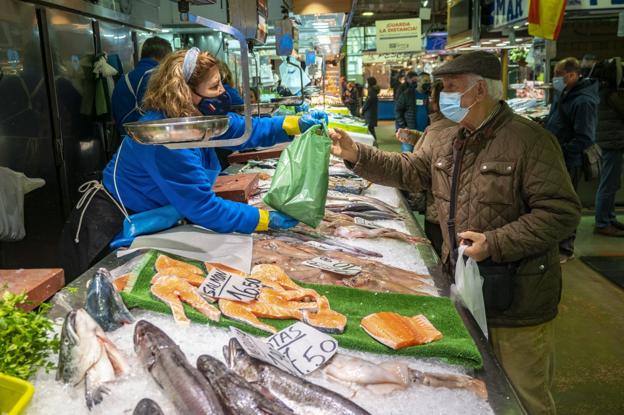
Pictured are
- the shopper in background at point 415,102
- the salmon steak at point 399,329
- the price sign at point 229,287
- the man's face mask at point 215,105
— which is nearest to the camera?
the salmon steak at point 399,329

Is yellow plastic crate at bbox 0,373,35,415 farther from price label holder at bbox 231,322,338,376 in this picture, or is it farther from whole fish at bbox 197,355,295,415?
price label holder at bbox 231,322,338,376

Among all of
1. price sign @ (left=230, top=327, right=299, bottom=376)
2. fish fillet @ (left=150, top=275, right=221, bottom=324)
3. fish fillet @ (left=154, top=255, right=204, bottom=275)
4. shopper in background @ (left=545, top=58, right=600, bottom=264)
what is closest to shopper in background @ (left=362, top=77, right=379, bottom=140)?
shopper in background @ (left=545, top=58, right=600, bottom=264)

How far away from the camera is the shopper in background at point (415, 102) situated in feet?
38.6

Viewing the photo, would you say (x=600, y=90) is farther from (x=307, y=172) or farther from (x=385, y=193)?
(x=307, y=172)

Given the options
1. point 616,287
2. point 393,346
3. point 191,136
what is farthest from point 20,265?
point 616,287

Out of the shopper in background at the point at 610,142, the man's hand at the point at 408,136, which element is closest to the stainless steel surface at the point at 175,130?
the man's hand at the point at 408,136

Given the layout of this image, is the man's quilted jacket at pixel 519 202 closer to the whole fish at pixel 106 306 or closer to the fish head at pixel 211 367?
the fish head at pixel 211 367

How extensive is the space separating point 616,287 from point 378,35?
14.8 metres

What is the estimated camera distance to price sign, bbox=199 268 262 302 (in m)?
2.25

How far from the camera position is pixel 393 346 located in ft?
6.22

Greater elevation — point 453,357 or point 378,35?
point 378,35

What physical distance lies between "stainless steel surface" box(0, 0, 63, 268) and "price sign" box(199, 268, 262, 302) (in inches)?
143

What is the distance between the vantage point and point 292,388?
1.57 m

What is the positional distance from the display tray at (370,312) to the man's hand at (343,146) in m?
0.92
